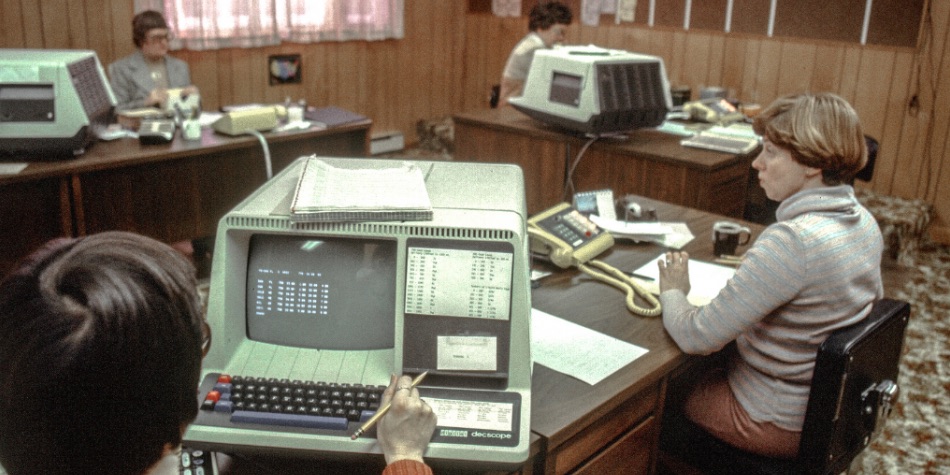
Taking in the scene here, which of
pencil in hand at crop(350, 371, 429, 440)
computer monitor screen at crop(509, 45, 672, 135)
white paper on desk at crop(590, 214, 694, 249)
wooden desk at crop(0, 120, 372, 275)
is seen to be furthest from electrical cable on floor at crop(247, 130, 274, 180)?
pencil in hand at crop(350, 371, 429, 440)

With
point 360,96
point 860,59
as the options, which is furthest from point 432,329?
point 360,96

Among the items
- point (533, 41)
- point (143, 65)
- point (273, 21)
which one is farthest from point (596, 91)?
point (273, 21)

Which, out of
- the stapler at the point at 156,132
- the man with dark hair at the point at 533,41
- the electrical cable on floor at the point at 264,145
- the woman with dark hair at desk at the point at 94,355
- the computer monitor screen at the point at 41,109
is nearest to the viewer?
the woman with dark hair at desk at the point at 94,355

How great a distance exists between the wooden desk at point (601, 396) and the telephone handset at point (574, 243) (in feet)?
0.10

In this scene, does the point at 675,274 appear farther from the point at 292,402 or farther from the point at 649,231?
the point at 292,402

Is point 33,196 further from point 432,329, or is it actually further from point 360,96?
point 360,96

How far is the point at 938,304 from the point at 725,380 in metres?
2.52

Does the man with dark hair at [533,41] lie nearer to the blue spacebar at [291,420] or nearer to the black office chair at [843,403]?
the black office chair at [843,403]

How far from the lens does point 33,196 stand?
3.03 meters

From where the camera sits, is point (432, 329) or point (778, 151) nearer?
point (432, 329)

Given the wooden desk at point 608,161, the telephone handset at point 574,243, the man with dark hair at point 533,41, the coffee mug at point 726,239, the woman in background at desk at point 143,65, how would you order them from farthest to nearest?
1. the man with dark hair at point 533,41
2. the woman in background at desk at point 143,65
3. the wooden desk at point 608,161
4. the coffee mug at point 726,239
5. the telephone handset at point 574,243

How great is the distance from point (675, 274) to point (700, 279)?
0.77ft

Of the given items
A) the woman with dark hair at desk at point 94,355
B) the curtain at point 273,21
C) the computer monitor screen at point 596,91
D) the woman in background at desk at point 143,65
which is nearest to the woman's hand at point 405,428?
the woman with dark hair at desk at point 94,355

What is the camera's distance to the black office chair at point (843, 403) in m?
1.56
